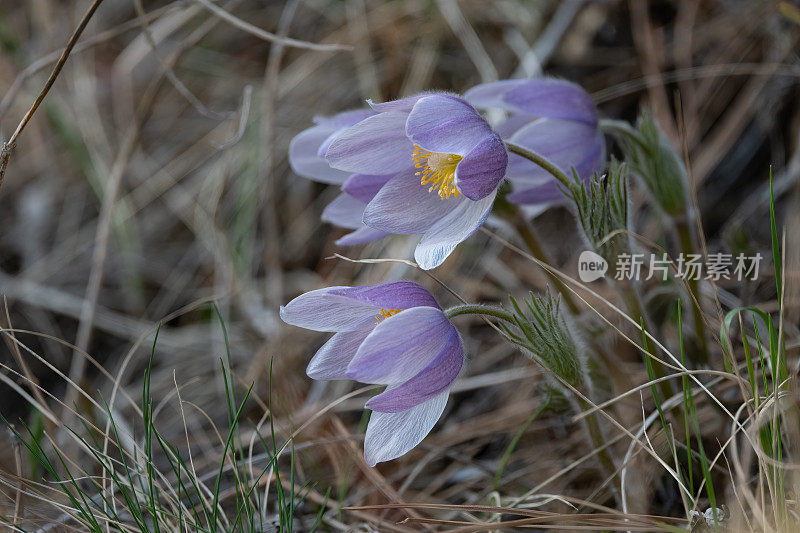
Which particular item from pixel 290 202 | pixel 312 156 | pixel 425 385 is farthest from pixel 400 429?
pixel 290 202

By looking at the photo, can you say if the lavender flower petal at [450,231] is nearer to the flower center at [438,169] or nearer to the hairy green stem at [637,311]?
the flower center at [438,169]

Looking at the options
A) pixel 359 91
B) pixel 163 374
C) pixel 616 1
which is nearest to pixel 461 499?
pixel 163 374

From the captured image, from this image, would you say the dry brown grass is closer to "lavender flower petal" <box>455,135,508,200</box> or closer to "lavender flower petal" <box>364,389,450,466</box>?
"lavender flower petal" <box>364,389,450,466</box>

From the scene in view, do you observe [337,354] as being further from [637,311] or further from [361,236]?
[637,311]

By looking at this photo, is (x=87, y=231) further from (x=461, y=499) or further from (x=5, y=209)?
(x=461, y=499)

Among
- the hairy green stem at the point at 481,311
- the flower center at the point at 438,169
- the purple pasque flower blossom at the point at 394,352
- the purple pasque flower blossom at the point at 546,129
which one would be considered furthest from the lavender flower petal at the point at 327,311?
the purple pasque flower blossom at the point at 546,129

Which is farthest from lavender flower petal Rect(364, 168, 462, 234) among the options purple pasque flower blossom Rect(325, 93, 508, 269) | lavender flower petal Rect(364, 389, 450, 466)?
lavender flower petal Rect(364, 389, 450, 466)
